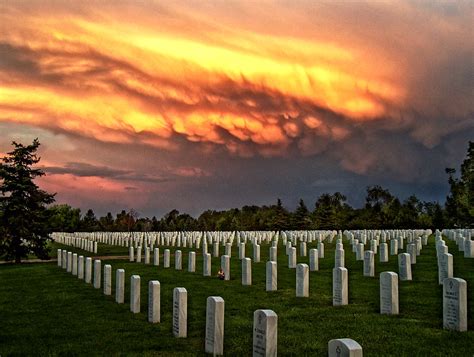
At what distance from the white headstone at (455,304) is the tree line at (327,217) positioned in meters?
45.7

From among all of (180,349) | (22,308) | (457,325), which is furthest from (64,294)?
(457,325)

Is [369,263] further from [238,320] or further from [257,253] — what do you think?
[257,253]

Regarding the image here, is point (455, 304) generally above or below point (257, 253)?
above

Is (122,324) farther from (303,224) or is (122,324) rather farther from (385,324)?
(303,224)

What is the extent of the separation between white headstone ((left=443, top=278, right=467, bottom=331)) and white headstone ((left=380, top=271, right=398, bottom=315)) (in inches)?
65.4

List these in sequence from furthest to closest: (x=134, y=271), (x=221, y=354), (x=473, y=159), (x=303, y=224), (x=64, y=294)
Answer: (x=303, y=224) < (x=473, y=159) < (x=134, y=271) < (x=64, y=294) < (x=221, y=354)

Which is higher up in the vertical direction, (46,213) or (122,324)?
(46,213)

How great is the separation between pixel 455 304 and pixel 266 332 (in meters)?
4.66

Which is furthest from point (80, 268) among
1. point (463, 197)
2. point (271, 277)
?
point (463, 197)

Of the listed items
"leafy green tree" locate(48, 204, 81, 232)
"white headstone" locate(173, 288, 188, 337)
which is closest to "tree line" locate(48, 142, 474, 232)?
"leafy green tree" locate(48, 204, 81, 232)

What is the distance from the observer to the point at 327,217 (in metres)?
84.4

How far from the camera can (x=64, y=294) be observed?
1919 centimetres

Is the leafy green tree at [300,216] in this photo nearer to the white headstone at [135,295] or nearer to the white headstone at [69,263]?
the white headstone at [69,263]

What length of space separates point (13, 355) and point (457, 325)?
8.26 m
